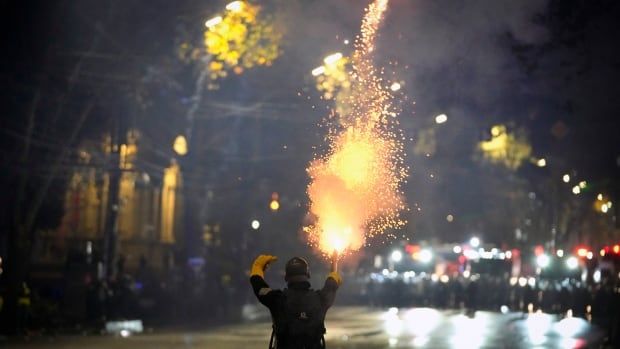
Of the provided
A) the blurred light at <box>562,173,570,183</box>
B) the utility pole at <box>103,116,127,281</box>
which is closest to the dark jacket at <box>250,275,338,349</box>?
the utility pole at <box>103,116,127,281</box>

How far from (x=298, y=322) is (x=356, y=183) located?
366 centimetres

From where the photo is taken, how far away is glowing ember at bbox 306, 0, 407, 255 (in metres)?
11.6

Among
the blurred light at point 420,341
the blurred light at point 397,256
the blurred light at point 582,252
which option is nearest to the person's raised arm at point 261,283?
the blurred light at point 420,341

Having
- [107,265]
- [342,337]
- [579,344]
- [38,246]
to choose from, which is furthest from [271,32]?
[38,246]

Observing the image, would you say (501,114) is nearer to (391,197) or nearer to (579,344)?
(579,344)

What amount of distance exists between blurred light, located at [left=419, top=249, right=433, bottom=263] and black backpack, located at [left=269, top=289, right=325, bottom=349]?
169 feet

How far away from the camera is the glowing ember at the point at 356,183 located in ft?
38.1

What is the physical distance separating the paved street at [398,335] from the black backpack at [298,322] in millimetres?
14419

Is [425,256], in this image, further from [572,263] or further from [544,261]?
[572,263]

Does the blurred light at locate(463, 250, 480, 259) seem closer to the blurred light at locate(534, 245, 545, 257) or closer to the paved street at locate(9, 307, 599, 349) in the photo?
the blurred light at locate(534, 245, 545, 257)

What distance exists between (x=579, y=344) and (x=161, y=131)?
23106mm

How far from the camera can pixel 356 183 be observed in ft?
38.6

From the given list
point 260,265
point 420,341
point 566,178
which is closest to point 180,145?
point 566,178

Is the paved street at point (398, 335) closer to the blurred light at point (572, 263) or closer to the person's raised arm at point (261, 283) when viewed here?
the blurred light at point (572, 263)
